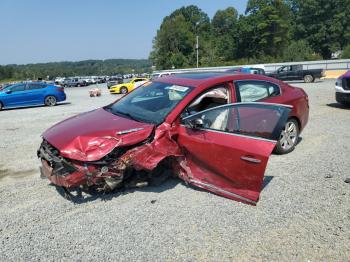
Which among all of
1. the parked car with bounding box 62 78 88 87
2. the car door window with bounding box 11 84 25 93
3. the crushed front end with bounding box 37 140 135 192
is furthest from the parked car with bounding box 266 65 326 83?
the parked car with bounding box 62 78 88 87

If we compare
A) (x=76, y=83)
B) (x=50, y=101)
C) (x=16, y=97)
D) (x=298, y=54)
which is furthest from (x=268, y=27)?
(x=16, y=97)

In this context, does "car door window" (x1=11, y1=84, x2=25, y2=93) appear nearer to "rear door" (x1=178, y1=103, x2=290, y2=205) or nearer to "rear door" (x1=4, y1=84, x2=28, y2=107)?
"rear door" (x1=4, y1=84, x2=28, y2=107)

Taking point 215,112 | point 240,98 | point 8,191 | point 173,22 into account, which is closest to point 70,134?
point 8,191

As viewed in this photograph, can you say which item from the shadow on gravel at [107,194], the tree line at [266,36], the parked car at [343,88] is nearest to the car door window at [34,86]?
the parked car at [343,88]

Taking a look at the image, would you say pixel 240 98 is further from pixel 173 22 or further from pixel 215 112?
pixel 173 22

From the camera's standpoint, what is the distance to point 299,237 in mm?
3643

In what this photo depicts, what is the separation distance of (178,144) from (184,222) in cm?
116

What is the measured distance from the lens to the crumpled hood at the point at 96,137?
14.5 feet

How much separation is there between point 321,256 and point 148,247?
1.66m

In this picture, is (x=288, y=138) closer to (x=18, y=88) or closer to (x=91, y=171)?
(x=91, y=171)

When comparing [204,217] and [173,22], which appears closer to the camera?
[204,217]

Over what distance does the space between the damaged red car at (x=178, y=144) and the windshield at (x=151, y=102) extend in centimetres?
2

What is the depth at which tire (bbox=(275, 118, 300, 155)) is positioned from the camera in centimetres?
645

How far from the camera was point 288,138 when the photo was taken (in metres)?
6.58
